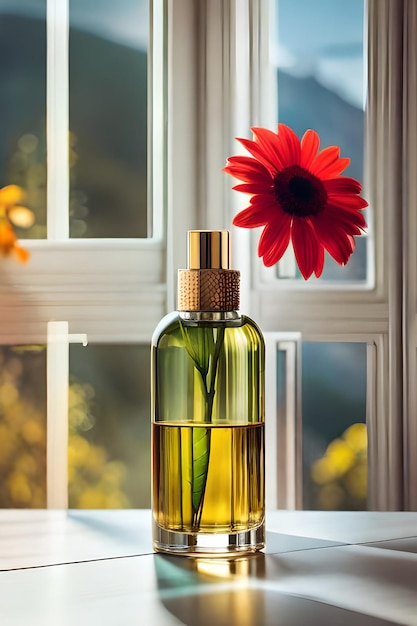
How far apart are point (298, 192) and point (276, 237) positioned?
0.05m

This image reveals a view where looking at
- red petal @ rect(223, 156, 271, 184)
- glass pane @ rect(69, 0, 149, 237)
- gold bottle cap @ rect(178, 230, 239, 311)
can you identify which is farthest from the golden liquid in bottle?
glass pane @ rect(69, 0, 149, 237)

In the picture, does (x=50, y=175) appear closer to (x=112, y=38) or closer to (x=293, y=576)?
(x=112, y=38)

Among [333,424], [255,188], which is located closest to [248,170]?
[255,188]

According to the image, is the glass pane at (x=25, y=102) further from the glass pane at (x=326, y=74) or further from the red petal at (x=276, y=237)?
the red petal at (x=276, y=237)

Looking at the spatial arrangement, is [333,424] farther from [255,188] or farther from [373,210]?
[255,188]

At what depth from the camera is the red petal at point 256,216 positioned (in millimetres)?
705

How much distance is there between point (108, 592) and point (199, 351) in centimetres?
Result: 22

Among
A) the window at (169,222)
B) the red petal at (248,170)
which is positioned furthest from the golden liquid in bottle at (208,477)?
the window at (169,222)

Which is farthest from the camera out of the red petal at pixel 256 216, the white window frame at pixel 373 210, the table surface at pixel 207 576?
the white window frame at pixel 373 210

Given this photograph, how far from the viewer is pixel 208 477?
0.71m

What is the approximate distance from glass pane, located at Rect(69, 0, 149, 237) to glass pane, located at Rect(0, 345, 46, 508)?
214mm

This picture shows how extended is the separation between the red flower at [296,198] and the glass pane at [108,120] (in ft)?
1.91

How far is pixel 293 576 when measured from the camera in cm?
67

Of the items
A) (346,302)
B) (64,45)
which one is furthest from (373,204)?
(64,45)
